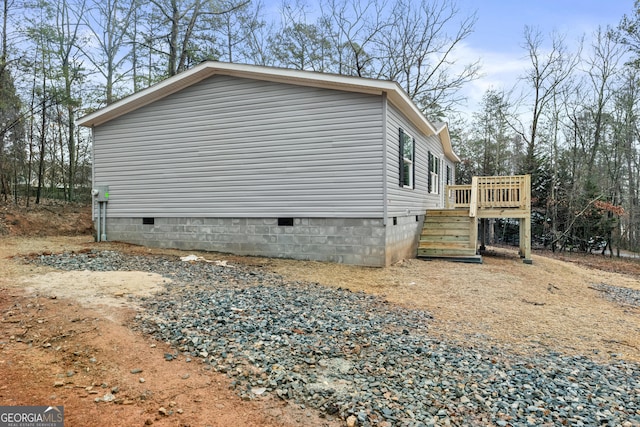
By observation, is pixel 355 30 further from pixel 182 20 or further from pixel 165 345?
pixel 165 345

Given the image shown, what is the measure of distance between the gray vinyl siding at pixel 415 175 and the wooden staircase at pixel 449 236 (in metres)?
0.56

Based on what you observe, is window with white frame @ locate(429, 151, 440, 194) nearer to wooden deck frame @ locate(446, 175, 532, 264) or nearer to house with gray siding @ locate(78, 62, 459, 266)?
wooden deck frame @ locate(446, 175, 532, 264)

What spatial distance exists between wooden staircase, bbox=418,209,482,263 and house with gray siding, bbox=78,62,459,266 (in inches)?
20.3

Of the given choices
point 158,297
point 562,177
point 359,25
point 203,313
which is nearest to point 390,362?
point 203,313

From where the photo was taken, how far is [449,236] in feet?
33.4

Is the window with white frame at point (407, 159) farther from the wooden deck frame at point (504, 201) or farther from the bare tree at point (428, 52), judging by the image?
the bare tree at point (428, 52)

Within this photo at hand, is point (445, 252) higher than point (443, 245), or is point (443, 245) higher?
point (443, 245)

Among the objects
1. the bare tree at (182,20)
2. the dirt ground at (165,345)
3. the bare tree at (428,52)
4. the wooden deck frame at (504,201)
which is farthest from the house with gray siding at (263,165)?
the bare tree at (182,20)

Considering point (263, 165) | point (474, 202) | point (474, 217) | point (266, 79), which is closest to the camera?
point (266, 79)

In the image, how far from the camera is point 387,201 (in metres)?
7.70

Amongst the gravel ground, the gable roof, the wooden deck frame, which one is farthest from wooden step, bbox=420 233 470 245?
the gravel ground

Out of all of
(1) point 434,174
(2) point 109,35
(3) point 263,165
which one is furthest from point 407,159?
(2) point 109,35

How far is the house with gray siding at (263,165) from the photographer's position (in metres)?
7.78

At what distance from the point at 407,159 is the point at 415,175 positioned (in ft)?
3.55
